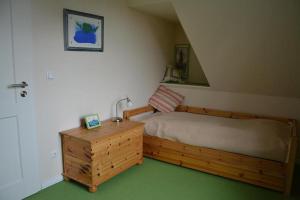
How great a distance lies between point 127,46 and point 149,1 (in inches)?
26.9

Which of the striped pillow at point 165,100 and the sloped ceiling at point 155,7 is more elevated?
the sloped ceiling at point 155,7

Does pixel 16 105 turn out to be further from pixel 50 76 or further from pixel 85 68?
pixel 85 68

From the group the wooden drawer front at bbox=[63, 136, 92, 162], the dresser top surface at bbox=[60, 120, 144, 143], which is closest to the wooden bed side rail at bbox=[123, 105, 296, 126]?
the dresser top surface at bbox=[60, 120, 144, 143]

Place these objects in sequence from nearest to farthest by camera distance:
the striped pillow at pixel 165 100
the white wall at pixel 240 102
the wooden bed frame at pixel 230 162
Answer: the wooden bed frame at pixel 230 162
the white wall at pixel 240 102
the striped pillow at pixel 165 100

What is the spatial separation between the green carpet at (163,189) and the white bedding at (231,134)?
380 millimetres

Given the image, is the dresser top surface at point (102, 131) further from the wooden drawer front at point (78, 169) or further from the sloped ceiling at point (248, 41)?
the sloped ceiling at point (248, 41)

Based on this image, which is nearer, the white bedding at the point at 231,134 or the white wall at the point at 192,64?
the white bedding at the point at 231,134

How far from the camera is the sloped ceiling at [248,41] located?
246 cm

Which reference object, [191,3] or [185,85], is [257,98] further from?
[191,3]

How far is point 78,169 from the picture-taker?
2.47 metres

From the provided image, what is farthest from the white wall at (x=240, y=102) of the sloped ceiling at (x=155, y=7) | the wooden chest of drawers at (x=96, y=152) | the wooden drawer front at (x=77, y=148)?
the wooden drawer front at (x=77, y=148)

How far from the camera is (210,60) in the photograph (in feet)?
11.0

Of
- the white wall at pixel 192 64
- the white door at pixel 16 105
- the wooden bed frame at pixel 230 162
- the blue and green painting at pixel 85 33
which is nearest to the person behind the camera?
the white door at pixel 16 105

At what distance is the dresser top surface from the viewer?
7.92 feet
